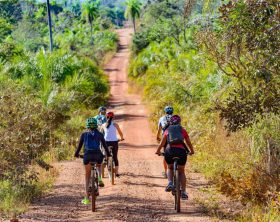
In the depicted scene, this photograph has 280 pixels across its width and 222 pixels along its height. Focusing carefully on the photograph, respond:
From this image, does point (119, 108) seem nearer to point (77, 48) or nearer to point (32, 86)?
point (32, 86)

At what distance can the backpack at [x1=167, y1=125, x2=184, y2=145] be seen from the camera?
385 inches

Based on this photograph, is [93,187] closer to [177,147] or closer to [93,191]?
[93,191]

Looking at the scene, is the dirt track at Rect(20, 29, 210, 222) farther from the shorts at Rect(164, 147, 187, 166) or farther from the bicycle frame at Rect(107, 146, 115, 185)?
the shorts at Rect(164, 147, 187, 166)

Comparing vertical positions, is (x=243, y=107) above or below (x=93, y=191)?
above

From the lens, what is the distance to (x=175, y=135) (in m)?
A: 9.80

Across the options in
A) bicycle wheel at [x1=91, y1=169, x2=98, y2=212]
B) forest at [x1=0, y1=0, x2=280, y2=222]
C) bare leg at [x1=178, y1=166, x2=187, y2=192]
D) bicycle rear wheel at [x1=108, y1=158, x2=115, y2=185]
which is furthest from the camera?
bicycle rear wheel at [x1=108, y1=158, x2=115, y2=185]

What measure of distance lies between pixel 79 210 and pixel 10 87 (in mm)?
4652

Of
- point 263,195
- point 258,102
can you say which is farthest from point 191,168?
point 258,102

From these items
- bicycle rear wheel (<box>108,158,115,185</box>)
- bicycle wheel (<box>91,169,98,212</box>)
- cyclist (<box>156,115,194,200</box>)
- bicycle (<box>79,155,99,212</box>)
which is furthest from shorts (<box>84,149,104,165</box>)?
bicycle rear wheel (<box>108,158,115,185</box>)

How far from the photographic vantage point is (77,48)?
63469 millimetres

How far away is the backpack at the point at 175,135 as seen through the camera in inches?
385

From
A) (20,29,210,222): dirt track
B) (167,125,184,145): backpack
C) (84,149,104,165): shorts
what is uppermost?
(167,125,184,145): backpack

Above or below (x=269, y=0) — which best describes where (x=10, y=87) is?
below

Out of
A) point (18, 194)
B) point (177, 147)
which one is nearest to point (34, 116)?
A: point (18, 194)
